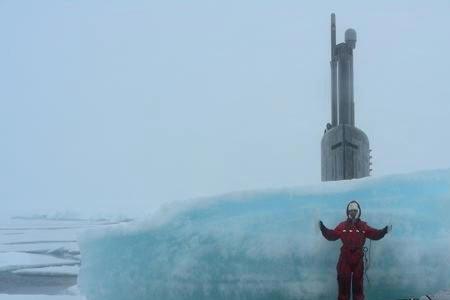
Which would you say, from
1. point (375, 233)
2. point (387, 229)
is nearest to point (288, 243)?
point (375, 233)

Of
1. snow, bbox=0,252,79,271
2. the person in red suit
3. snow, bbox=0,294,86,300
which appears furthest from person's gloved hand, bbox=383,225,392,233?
snow, bbox=0,252,79,271

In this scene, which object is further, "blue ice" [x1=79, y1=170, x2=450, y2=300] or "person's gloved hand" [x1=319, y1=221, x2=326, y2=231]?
"blue ice" [x1=79, y1=170, x2=450, y2=300]

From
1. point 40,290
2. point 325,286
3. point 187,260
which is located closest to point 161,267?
point 187,260

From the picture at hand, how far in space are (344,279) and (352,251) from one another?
1.12 ft

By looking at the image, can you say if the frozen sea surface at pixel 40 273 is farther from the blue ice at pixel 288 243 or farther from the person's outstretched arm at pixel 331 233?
the person's outstretched arm at pixel 331 233

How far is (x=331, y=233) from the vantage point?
20.7 ft

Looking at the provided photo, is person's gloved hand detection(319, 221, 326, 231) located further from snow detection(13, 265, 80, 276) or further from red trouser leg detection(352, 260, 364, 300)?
snow detection(13, 265, 80, 276)

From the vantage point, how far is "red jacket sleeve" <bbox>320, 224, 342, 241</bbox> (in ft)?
20.6

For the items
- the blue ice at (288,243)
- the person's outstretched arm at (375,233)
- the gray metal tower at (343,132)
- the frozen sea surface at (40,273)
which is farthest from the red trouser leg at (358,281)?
the frozen sea surface at (40,273)

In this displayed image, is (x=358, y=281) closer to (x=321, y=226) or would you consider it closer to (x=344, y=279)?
(x=344, y=279)

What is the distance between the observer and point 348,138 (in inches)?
339

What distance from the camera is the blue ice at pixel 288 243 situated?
6.67 metres

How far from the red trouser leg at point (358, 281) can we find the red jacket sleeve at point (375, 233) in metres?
0.31

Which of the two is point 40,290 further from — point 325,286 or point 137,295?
point 325,286
